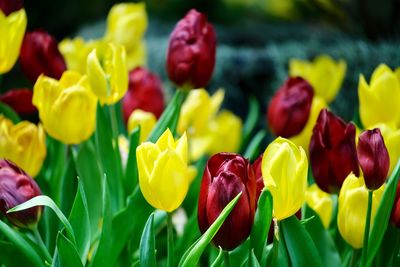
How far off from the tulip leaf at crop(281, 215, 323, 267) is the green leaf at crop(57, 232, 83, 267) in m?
0.20

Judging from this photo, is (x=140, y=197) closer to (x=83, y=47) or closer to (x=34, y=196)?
(x=34, y=196)

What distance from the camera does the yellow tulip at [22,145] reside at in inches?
39.8

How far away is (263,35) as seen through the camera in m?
3.18

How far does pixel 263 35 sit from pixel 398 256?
7.65 feet

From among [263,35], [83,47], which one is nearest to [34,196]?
[83,47]

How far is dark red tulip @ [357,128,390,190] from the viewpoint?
827 mm

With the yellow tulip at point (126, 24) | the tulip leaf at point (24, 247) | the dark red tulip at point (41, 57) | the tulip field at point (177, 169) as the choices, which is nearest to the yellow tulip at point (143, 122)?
the tulip field at point (177, 169)

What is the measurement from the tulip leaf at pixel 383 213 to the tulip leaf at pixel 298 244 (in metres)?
0.05

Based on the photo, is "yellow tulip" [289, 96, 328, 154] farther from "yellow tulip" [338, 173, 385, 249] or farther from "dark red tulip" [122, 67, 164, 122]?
"yellow tulip" [338, 173, 385, 249]

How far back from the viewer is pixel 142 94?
4.18 ft

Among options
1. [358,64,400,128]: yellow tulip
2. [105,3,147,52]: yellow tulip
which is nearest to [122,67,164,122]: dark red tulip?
[105,3,147,52]: yellow tulip

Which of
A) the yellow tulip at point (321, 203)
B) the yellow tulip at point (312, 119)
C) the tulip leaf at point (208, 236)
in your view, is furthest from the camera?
the yellow tulip at point (312, 119)

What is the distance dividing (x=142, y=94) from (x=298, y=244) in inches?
19.4

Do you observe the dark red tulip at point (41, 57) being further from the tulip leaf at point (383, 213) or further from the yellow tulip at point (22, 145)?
the tulip leaf at point (383, 213)
